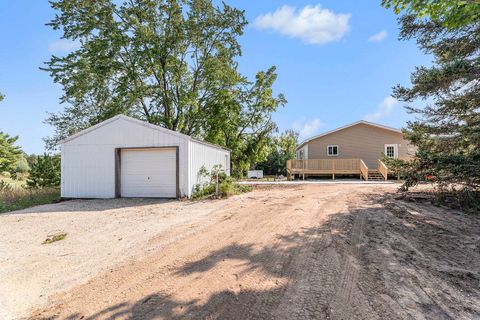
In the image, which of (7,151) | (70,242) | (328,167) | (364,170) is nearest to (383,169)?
(364,170)

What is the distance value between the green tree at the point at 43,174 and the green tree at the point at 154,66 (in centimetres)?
450

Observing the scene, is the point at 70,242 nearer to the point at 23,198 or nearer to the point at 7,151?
the point at 23,198

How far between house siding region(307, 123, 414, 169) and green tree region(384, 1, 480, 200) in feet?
40.4

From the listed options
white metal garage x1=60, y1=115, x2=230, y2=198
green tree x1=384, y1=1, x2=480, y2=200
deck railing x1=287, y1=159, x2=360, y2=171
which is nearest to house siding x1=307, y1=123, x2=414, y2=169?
deck railing x1=287, y1=159, x2=360, y2=171

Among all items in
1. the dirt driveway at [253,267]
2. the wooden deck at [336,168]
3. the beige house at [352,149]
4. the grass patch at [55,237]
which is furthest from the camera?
the beige house at [352,149]

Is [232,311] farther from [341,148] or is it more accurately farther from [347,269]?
[341,148]

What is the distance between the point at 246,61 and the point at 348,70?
31.3 ft

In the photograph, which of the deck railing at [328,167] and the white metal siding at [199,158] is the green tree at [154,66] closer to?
the deck railing at [328,167]

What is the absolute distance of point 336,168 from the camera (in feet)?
64.3

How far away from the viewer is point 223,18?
18.9 metres

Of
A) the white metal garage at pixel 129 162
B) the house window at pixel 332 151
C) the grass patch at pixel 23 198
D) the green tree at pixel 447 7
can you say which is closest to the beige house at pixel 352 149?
the house window at pixel 332 151

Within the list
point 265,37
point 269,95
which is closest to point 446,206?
point 265,37

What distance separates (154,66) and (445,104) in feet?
54.8

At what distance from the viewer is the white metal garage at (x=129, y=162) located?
10.6m
